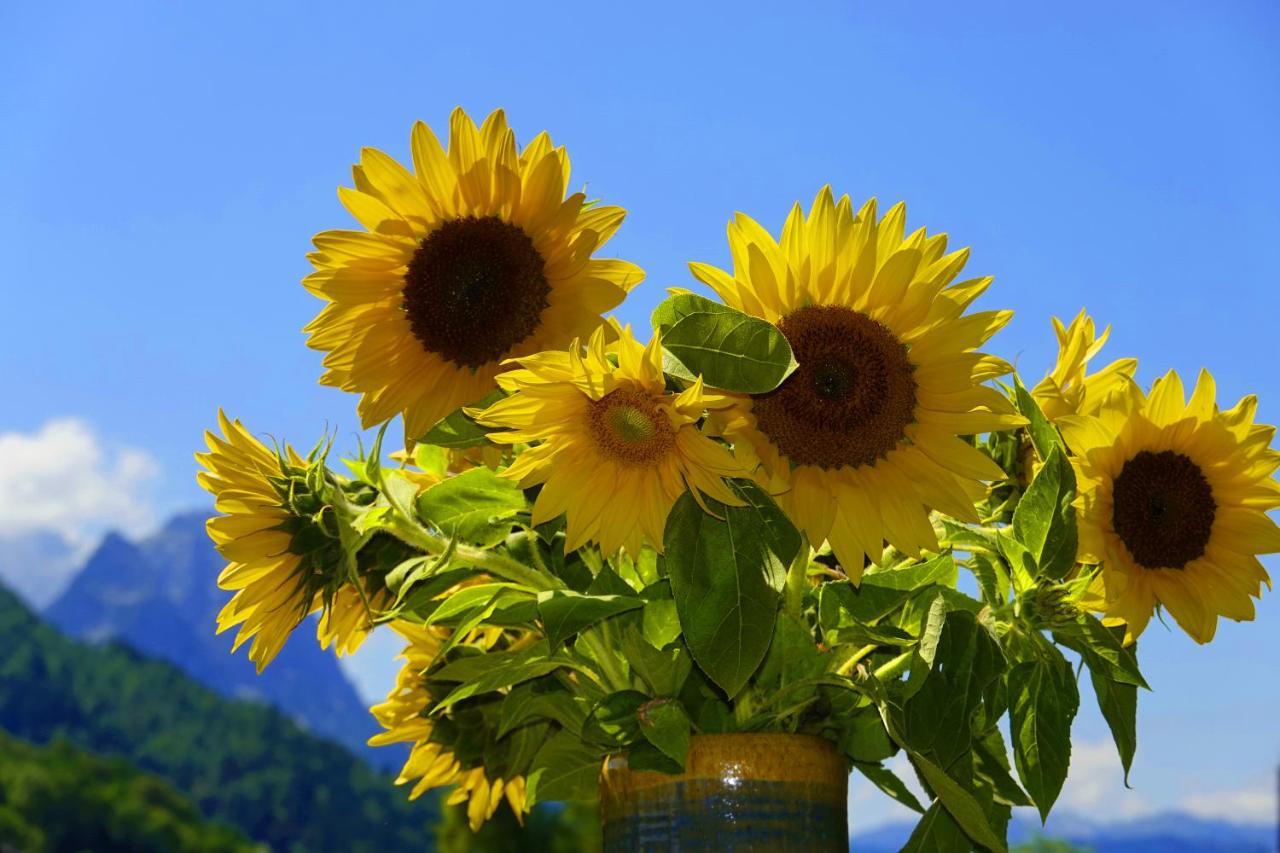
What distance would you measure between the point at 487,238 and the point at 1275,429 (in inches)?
39.6

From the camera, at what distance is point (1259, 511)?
1.80 metres

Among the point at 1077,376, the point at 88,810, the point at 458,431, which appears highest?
the point at 88,810

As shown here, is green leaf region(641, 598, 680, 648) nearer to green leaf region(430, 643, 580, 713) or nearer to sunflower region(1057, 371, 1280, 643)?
green leaf region(430, 643, 580, 713)

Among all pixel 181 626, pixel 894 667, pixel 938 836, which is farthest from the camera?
pixel 181 626

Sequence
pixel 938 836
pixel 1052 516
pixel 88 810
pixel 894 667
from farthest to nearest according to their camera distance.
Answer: pixel 88 810
pixel 938 836
pixel 894 667
pixel 1052 516

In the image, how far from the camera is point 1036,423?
1.71m

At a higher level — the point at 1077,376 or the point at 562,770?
the point at 1077,376

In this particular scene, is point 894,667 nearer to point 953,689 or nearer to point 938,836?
point 953,689

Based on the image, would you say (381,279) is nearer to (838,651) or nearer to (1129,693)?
(838,651)

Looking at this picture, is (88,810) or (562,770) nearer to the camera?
(562,770)

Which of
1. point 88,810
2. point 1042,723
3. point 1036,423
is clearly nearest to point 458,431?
point 1036,423

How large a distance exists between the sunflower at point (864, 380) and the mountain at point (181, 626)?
14547 cm

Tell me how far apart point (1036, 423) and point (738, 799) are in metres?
0.57

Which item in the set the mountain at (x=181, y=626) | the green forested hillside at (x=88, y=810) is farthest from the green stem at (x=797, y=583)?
the mountain at (x=181, y=626)
